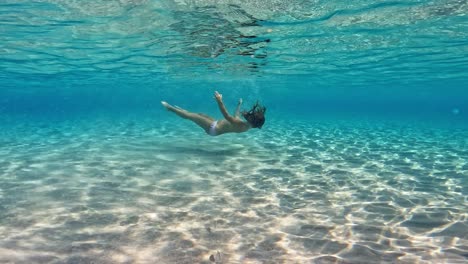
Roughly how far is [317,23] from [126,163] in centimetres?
1120

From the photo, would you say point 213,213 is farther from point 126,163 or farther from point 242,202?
point 126,163

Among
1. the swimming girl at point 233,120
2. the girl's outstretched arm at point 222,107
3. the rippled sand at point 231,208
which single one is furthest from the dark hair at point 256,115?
the rippled sand at point 231,208

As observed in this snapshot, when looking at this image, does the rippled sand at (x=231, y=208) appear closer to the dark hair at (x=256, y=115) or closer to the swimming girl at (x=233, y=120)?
the swimming girl at (x=233, y=120)

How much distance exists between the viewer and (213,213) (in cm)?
712

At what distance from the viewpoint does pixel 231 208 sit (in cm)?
745

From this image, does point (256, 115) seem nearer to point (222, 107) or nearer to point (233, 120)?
point (233, 120)

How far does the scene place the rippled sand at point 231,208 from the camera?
17.4 feet

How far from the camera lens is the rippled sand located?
5.30m

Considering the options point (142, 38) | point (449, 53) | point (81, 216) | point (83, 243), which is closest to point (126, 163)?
point (81, 216)

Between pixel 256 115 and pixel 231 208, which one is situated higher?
pixel 256 115

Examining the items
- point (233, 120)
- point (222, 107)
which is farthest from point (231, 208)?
point (233, 120)

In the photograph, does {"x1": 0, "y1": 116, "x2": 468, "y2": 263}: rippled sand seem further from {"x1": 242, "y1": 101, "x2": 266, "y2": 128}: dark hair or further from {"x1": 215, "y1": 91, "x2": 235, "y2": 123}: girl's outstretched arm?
{"x1": 215, "y1": 91, "x2": 235, "y2": 123}: girl's outstretched arm

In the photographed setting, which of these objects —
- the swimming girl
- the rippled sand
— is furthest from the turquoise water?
the swimming girl

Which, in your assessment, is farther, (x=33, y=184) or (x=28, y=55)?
(x=28, y=55)
